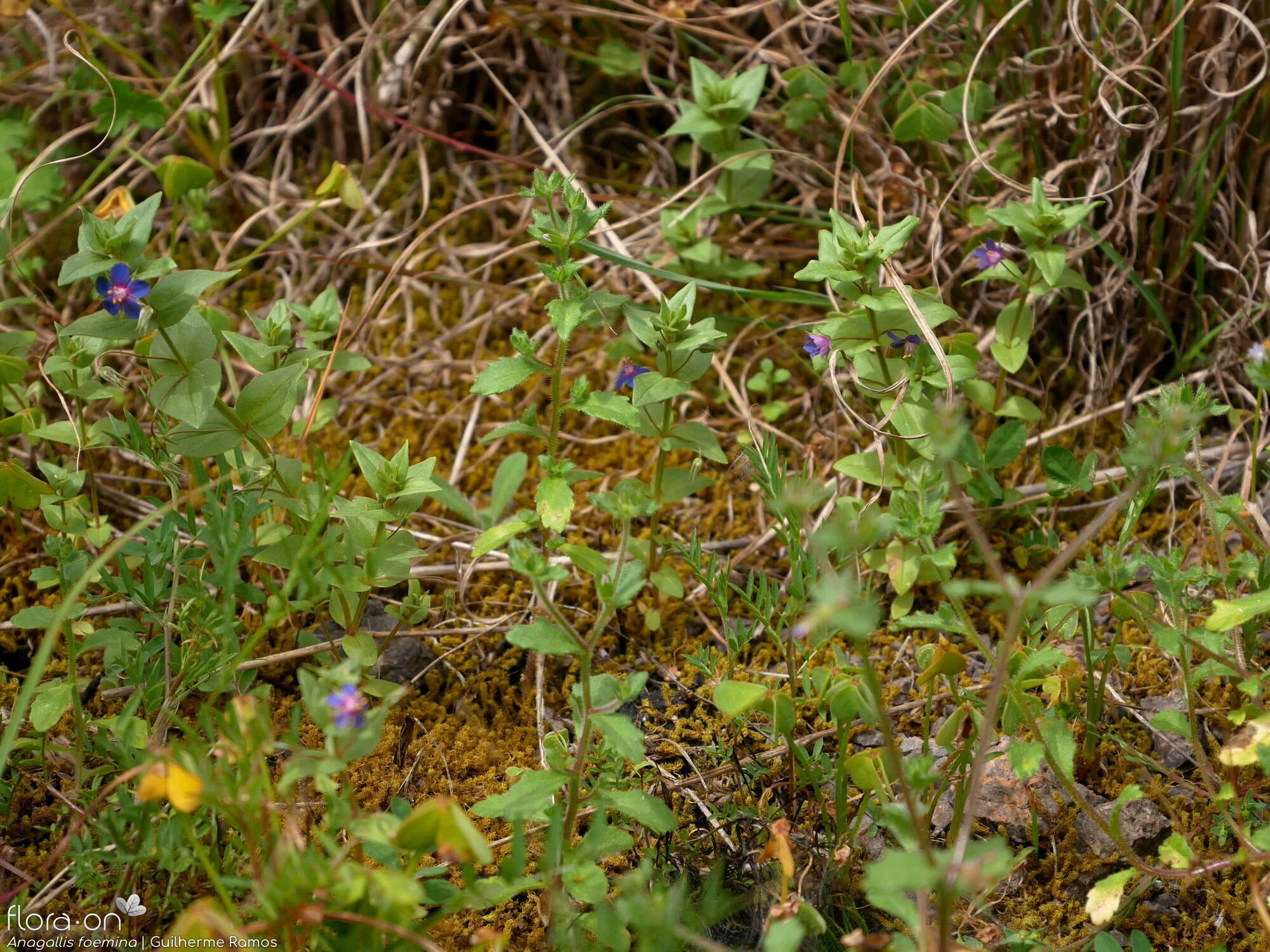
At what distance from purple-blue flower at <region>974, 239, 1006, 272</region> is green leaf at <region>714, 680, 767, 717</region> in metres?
1.05

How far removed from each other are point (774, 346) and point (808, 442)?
1.09 ft

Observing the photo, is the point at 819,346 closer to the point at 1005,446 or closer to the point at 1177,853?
the point at 1005,446

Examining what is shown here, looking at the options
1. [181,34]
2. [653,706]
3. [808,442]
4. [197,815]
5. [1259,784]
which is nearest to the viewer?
[197,815]

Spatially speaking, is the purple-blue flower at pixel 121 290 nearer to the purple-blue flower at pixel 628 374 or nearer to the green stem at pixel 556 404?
the green stem at pixel 556 404

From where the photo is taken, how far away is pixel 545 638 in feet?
4.92

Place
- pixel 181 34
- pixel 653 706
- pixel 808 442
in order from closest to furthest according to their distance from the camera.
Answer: pixel 653 706
pixel 808 442
pixel 181 34

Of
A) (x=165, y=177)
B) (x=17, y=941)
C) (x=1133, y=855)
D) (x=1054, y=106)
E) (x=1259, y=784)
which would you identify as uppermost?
(x=165, y=177)

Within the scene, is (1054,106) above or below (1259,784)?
above

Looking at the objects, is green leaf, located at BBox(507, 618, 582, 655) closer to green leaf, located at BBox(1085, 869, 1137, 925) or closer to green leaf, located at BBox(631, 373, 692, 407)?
green leaf, located at BBox(631, 373, 692, 407)

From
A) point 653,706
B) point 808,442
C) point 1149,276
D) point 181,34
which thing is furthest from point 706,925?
point 181,34

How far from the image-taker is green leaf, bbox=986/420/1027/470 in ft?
6.84

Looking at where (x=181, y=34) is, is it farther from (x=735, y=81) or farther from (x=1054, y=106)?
(x=1054, y=106)

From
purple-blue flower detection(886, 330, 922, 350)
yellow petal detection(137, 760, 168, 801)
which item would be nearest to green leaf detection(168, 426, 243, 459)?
yellow petal detection(137, 760, 168, 801)

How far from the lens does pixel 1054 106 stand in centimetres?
238
